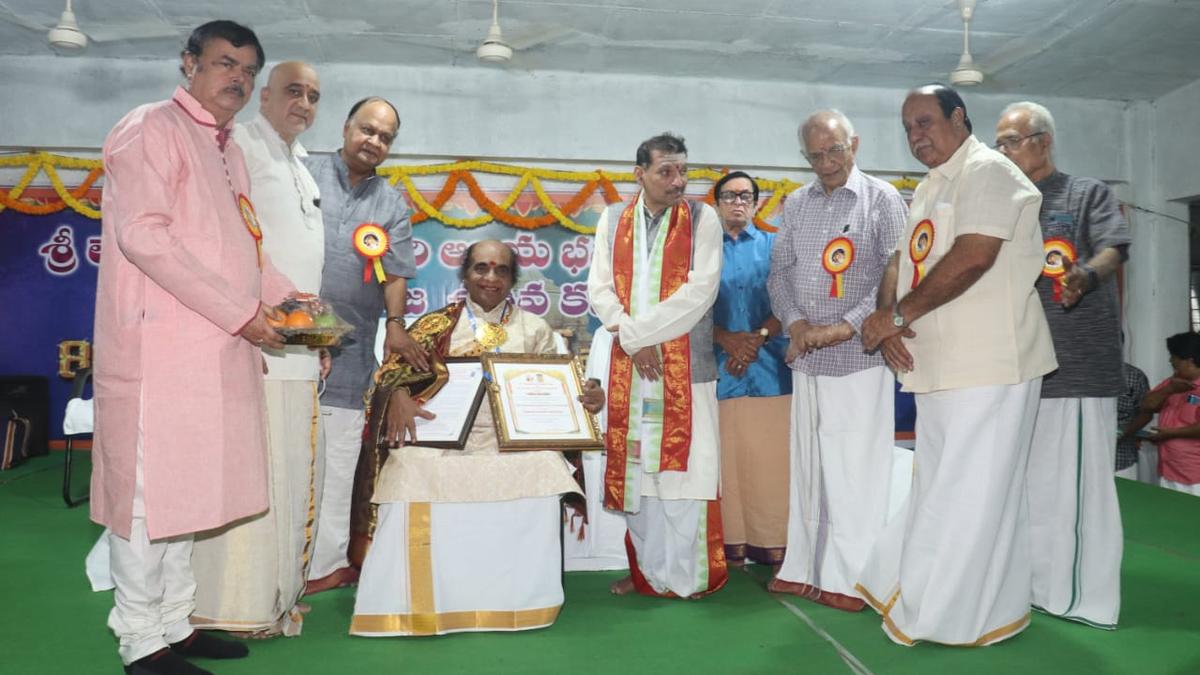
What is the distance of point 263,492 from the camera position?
2553mm

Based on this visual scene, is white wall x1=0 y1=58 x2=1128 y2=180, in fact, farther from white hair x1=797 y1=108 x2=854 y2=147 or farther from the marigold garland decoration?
white hair x1=797 y1=108 x2=854 y2=147

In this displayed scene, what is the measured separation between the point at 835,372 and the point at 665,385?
71 centimetres

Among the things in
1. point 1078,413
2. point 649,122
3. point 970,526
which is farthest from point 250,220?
point 649,122

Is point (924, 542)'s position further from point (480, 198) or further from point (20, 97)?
point (20, 97)

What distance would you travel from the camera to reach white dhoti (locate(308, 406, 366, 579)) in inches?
146

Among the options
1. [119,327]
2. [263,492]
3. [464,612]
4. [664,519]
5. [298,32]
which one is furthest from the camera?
[298,32]

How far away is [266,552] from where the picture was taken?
9.46ft

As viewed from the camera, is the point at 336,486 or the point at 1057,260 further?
the point at 336,486

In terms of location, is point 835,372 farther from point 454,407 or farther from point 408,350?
point 408,350

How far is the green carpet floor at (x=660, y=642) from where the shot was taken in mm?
2756

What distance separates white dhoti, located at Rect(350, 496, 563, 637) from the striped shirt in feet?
4.43

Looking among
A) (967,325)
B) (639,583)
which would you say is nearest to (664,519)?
(639,583)

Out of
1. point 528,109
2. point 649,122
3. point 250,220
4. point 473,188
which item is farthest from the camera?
point 649,122

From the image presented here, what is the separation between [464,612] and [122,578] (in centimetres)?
114
